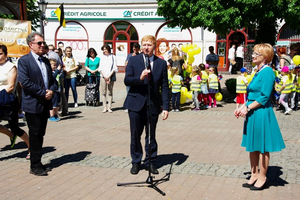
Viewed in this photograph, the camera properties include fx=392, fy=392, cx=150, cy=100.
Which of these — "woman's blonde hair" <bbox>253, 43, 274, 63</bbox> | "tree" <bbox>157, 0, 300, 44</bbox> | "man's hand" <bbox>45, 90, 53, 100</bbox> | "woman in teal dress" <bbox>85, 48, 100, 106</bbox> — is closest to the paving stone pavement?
"man's hand" <bbox>45, 90, 53, 100</bbox>

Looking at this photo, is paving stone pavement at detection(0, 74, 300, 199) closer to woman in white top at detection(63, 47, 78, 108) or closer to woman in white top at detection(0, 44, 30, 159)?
woman in white top at detection(0, 44, 30, 159)

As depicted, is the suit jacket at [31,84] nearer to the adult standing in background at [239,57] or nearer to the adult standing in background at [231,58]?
the adult standing in background at [231,58]

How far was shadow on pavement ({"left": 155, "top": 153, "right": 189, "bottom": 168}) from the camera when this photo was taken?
629 cm

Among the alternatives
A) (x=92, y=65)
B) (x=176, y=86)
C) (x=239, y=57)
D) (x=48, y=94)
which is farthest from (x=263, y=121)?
(x=239, y=57)

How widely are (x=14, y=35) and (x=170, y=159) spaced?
5885mm

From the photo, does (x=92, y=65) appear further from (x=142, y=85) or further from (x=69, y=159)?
(x=142, y=85)

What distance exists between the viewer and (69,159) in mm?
6562

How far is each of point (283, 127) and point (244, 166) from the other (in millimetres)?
3769

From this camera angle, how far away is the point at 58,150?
23.7ft

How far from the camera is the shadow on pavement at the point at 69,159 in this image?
6.33m

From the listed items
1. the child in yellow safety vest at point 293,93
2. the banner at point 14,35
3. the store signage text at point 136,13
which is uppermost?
the store signage text at point 136,13

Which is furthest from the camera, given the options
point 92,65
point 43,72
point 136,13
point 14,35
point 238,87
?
point 136,13

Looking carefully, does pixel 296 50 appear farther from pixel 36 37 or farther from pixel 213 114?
pixel 36 37

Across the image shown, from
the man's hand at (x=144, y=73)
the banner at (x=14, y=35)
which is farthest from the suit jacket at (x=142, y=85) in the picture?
the banner at (x=14, y=35)
